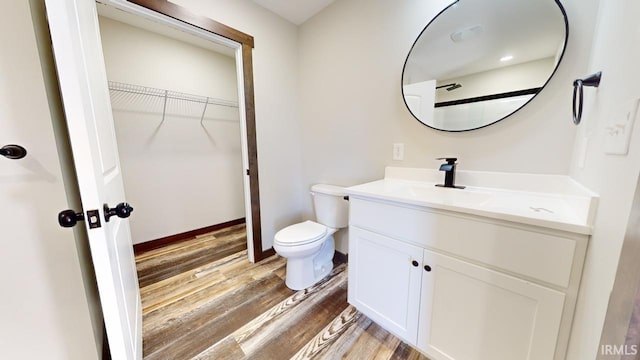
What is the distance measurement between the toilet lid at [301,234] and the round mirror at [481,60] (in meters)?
1.08

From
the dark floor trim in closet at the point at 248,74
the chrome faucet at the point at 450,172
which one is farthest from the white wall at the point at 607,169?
the dark floor trim in closet at the point at 248,74

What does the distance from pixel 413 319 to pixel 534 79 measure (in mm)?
1324

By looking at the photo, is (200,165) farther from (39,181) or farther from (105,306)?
(105,306)

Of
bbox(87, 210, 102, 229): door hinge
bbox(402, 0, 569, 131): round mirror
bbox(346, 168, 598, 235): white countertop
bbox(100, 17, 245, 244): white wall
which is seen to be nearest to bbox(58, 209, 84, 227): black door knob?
bbox(87, 210, 102, 229): door hinge

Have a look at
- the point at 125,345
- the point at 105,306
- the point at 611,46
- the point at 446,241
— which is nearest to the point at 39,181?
the point at 105,306

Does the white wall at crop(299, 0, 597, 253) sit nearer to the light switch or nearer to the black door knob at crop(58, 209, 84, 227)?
the light switch

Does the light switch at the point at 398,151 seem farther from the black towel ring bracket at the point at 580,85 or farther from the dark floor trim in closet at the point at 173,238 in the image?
the dark floor trim in closet at the point at 173,238

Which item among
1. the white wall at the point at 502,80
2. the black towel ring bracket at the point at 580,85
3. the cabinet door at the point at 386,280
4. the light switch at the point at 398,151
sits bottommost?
the cabinet door at the point at 386,280

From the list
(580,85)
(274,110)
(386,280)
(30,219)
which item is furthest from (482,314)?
(274,110)

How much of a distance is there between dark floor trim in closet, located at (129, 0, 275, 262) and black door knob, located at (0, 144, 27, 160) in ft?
3.68

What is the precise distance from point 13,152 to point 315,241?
141 centimetres

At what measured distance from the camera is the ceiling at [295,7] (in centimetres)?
173

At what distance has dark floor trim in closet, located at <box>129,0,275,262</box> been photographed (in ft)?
4.43

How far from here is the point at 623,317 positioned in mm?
312
